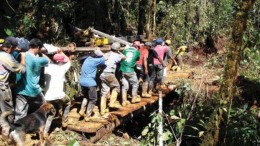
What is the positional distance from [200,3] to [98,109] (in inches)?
497

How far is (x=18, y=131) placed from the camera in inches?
258

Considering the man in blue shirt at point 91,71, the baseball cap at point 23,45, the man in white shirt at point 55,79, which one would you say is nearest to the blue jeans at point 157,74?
the man in blue shirt at point 91,71

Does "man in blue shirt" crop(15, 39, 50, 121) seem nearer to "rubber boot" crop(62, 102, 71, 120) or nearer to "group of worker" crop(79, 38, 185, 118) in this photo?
"rubber boot" crop(62, 102, 71, 120)

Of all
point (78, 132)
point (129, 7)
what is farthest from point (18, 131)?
point (129, 7)

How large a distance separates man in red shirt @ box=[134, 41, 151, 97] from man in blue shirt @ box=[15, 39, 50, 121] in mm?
3618

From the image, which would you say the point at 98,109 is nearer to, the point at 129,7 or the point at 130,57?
the point at 130,57

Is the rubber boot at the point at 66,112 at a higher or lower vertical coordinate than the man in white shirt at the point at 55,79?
lower

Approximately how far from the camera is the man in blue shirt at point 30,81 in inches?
270

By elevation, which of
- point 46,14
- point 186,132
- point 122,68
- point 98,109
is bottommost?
point 186,132

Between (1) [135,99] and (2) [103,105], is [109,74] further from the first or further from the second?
(1) [135,99]

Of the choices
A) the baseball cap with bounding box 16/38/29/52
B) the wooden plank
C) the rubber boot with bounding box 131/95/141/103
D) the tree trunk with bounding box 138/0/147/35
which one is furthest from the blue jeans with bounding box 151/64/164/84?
the tree trunk with bounding box 138/0/147/35

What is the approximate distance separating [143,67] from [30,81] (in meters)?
3.99

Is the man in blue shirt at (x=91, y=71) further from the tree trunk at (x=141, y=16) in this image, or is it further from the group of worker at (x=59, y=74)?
the tree trunk at (x=141, y=16)

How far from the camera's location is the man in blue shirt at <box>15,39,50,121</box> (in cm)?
685
